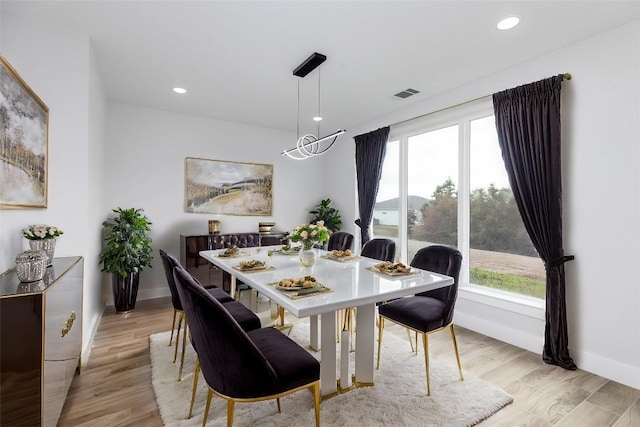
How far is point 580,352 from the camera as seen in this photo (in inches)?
101

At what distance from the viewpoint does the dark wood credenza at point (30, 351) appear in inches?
51.5

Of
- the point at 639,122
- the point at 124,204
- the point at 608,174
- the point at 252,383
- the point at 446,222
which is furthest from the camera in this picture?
the point at 124,204

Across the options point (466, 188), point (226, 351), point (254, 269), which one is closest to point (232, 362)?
point (226, 351)

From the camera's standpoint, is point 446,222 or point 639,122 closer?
point 639,122

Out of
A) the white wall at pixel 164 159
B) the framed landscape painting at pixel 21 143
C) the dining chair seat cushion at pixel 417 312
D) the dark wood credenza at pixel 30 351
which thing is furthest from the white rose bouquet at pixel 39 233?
the dining chair seat cushion at pixel 417 312

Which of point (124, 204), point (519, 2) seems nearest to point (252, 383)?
point (519, 2)

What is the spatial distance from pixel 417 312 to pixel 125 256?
3.24m

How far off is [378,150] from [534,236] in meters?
2.42

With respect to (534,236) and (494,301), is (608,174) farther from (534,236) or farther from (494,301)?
(494,301)

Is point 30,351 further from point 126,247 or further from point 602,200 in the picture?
point 602,200

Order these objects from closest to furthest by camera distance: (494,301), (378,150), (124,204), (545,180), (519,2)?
(519,2), (545,180), (494,301), (124,204), (378,150)

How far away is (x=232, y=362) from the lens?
1371 mm

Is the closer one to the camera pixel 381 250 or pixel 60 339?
pixel 60 339

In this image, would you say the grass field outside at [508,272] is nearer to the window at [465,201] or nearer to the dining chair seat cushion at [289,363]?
the window at [465,201]
